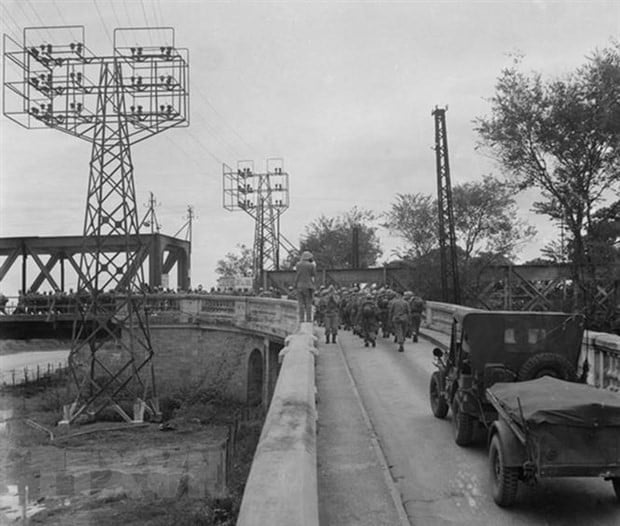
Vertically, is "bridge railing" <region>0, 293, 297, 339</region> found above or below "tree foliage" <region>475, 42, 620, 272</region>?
below

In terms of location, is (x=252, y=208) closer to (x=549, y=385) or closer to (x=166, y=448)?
(x=166, y=448)

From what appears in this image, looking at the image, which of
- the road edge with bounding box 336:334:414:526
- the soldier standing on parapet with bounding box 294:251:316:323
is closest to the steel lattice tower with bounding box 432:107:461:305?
the soldier standing on parapet with bounding box 294:251:316:323

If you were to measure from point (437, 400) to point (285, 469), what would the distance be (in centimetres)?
643

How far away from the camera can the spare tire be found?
866 centimetres

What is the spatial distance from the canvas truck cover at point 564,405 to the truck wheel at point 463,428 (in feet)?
6.67

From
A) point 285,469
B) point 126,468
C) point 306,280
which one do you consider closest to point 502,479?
point 285,469

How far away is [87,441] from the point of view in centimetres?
2289

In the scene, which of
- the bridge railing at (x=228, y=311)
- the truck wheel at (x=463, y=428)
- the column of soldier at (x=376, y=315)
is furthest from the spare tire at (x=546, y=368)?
the bridge railing at (x=228, y=311)

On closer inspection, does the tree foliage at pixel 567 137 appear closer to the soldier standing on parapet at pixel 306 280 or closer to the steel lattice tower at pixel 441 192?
the steel lattice tower at pixel 441 192

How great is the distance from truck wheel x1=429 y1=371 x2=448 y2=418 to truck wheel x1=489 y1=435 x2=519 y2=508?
3.68 metres

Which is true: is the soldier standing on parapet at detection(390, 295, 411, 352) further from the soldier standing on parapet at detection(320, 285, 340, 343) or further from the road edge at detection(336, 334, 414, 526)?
the road edge at detection(336, 334, 414, 526)

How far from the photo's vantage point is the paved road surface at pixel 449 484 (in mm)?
6793

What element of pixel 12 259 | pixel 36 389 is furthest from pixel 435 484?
pixel 12 259

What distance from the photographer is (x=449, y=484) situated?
7.85 metres
